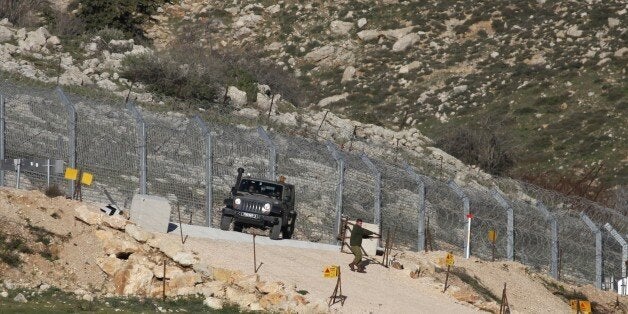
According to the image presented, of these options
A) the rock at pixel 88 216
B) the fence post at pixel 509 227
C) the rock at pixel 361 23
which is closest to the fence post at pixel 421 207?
the fence post at pixel 509 227

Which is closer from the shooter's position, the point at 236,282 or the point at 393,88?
the point at 236,282

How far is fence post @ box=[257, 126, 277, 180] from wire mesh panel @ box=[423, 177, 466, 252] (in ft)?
14.0

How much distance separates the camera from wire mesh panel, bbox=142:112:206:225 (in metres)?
31.6

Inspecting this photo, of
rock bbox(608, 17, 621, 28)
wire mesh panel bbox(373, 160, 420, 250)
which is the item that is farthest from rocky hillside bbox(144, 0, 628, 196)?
wire mesh panel bbox(373, 160, 420, 250)

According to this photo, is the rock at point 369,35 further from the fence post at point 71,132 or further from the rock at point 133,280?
the rock at point 133,280

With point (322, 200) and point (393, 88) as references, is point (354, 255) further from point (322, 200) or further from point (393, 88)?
point (393, 88)

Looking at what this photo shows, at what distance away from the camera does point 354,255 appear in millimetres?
30188

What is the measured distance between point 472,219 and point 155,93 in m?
17.6

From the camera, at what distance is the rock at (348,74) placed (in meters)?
79.6

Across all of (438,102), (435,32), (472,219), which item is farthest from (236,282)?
(435,32)

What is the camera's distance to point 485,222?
120ft

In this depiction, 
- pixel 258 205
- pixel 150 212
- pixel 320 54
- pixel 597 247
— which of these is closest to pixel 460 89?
pixel 320 54

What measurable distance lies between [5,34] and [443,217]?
2501 cm

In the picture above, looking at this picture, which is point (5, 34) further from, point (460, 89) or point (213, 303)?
point (213, 303)
